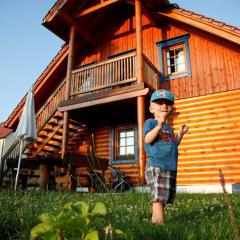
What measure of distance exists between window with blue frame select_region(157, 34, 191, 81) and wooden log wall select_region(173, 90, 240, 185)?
58.4 inches

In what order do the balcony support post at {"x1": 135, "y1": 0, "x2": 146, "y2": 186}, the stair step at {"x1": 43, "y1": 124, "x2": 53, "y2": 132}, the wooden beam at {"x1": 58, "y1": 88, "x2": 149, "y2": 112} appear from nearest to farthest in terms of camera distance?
the balcony support post at {"x1": 135, "y1": 0, "x2": 146, "y2": 186} < the wooden beam at {"x1": 58, "y1": 88, "x2": 149, "y2": 112} < the stair step at {"x1": 43, "y1": 124, "x2": 53, "y2": 132}

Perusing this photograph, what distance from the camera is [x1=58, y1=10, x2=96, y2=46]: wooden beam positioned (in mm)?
11633

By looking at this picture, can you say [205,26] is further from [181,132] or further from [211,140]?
[181,132]

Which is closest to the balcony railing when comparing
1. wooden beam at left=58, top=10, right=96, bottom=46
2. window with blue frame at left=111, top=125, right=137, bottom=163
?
wooden beam at left=58, top=10, right=96, bottom=46

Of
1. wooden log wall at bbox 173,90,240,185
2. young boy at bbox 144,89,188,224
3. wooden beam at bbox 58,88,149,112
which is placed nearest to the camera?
young boy at bbox 144,89,188,224

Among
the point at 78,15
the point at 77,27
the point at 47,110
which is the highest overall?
the point at 78,15

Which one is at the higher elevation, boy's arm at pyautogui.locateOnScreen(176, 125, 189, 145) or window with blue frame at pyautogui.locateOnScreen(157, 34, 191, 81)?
window with blue frame at pyautogui.locateOnScreen(157, 34, 191, 81)

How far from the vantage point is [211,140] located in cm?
1017

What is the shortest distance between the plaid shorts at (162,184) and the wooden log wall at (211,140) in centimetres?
742

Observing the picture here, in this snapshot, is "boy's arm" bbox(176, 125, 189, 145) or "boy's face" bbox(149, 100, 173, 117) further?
"boy's arm" bbox(176, 125, 189, 145)

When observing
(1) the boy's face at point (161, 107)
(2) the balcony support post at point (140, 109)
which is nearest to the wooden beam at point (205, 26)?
(2) the balcony support post at point (140, 109)

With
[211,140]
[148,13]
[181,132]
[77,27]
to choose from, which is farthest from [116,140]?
[181,132]

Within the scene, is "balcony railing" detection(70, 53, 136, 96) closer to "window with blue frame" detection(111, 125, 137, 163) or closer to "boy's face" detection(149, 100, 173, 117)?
"window with blue frame" detection(111, 125, 137, 163)

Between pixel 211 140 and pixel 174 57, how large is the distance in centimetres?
397
